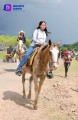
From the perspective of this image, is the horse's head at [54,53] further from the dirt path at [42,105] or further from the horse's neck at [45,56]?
the dirt path at [42,105]

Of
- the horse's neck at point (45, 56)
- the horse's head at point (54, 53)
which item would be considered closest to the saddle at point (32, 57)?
the horse's neck at point (45, 56)

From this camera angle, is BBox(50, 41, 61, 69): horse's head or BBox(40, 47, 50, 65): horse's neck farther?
BBox(40, 47, 50, 65): horse's neck

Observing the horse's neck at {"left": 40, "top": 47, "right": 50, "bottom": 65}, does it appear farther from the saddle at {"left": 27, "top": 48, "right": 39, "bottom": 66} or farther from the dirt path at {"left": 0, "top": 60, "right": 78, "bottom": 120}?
the dirt path at {"left": 0, "top": 60, "right": 78, "bottom": 120}

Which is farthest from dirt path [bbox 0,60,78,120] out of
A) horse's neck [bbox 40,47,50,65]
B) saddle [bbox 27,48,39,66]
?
horse's neck [bbox 40,47,50,65]

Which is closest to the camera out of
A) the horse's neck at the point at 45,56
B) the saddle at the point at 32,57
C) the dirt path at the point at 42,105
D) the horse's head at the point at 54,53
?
the horse's head at the point at 54,53

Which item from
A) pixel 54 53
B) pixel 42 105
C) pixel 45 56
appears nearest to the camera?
pixel 54 53

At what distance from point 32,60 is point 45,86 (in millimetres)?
5801

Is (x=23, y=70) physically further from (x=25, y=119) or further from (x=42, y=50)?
(x=25, y=119)

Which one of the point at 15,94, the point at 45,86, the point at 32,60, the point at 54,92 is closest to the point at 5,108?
the point at 32,60

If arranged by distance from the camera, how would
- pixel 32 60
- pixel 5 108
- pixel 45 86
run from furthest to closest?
pixel 45 86 → pixel 32 60 → pixel 5 108

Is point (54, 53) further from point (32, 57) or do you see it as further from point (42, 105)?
point (42, 105)

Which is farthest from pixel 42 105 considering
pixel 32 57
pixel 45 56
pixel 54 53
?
pixel 54 53

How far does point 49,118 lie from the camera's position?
424 inches

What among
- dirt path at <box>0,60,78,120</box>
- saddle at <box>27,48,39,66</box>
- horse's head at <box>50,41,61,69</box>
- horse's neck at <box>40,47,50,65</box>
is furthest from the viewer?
saddle at <box>27,48,39,66</box>
